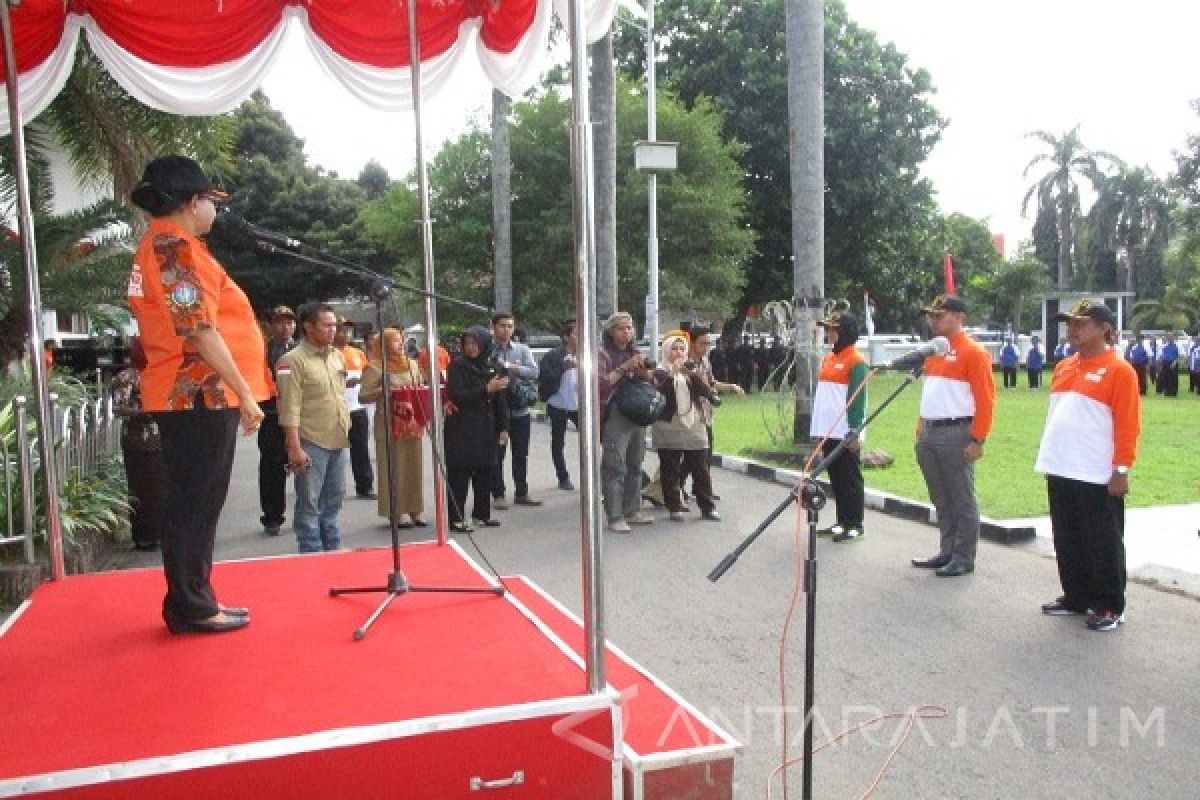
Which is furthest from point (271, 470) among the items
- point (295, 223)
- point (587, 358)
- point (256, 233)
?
point (295, 223)

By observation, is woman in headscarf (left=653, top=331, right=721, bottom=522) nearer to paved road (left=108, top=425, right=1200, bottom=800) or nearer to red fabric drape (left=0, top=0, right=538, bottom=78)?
paved road (left=108, top=425, right=1200, bottom=800)

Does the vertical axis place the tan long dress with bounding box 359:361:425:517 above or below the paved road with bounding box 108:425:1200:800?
above

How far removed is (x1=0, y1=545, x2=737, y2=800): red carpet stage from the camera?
262 centimetres

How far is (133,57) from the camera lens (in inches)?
219

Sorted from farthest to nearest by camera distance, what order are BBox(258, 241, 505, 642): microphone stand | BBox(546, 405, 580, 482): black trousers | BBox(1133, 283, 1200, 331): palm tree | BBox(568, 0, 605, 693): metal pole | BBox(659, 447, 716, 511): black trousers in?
BBox(1133, 283, 1200, 331): palm tree, BBox(546, 405, 580, 482): black trousers, BBox(659, 447, 716, 511): black trousers, BBox(258, 241, 505, 642): microphone stand, BBox(568, 0, 605, 693): metal pole

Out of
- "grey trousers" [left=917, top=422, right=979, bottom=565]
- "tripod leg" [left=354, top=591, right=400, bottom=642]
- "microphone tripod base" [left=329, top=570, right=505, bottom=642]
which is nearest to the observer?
"tripod leg" [left=354, top=591, right=400, bottom=642]

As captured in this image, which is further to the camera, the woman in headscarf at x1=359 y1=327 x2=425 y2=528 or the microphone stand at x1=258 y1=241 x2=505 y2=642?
the woman in headscarf at x1=359 y1=327 x2=425 y2=528

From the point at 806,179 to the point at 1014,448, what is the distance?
4.43 meters

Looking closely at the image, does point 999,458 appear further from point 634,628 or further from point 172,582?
point 172,582

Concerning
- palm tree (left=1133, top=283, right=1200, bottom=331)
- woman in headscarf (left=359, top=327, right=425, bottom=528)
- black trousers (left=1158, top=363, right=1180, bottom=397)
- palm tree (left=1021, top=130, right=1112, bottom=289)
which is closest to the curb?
woman in headscarf (left=359, top=327, right=425, bottom=528)

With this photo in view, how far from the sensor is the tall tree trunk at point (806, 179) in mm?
11938

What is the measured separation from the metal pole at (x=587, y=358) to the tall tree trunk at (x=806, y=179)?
30.9 feet

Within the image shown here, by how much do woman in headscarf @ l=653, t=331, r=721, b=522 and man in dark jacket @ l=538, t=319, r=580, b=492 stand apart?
5.90ft

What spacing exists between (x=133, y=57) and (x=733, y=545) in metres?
5.16
